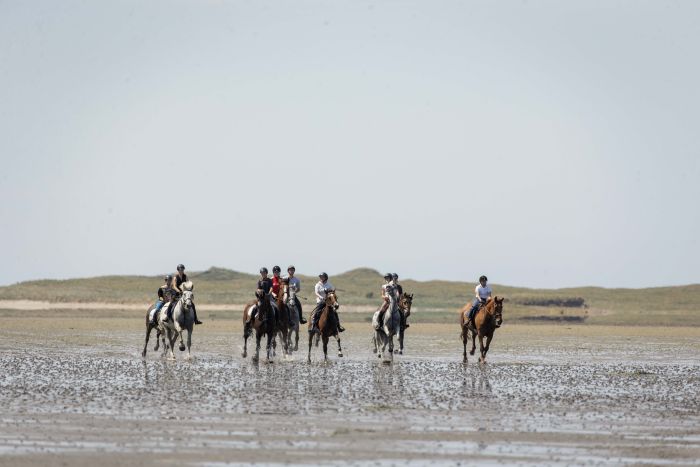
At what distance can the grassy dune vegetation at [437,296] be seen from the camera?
8331 centimetres

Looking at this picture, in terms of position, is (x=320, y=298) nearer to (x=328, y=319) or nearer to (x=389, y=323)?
(x=328, y=319)

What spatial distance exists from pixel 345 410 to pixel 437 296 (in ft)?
281

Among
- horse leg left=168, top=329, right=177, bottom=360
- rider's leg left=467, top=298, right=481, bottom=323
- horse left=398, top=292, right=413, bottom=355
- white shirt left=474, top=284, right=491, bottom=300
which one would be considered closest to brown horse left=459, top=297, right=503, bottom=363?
rider's leg left=467, top=298, right=481, bottom=323

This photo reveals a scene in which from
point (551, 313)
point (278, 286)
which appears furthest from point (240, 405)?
point (551, 313)

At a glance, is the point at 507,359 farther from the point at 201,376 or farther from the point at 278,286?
the point at 201,376

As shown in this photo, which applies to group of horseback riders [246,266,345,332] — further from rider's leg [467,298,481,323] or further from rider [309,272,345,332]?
rider's leg [467,298,481,323]

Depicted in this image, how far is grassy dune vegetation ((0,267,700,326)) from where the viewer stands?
83312 millimetres

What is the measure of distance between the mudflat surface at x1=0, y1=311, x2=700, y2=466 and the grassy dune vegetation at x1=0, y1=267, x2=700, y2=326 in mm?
47298

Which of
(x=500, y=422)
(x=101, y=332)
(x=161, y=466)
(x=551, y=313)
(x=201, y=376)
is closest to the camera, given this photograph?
(x=161, y=466)

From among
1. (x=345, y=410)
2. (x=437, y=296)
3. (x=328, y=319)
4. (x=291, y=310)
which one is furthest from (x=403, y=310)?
(x=437, y=296)

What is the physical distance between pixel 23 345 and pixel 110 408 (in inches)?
936

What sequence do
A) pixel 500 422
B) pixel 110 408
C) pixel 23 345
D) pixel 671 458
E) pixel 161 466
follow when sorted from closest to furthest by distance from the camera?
pixel 161 466
pixel 671 458
pixel 500 422
pixel 110 408
pixel 23 345

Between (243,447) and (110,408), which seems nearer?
(243,447)

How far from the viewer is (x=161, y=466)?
13562 mm
